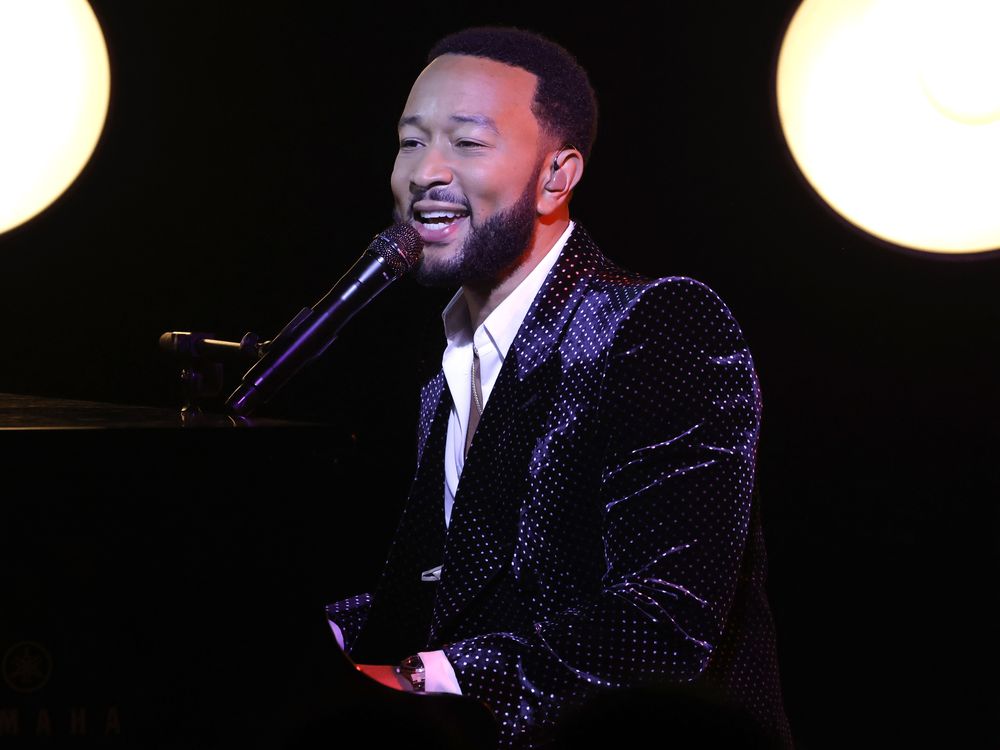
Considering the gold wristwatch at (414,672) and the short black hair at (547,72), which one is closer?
the gold wristwatch at (414,672)

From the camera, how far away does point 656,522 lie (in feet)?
4.42

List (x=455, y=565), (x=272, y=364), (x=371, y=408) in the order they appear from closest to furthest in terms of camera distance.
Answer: (x=272, y=364) < (x=455, y=565) < (x=371, y=408)

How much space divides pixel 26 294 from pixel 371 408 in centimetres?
93

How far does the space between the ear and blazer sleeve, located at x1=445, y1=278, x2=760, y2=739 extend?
41cm

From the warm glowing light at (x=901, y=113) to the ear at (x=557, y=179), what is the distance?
53 cm

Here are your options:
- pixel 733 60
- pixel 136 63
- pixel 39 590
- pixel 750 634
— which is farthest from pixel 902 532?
pixel 136 63

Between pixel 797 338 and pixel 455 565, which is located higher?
pixel 797 338

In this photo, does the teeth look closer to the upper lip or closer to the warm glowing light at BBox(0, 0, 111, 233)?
the upper lip

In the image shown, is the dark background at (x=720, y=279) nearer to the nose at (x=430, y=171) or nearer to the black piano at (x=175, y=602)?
the nose at (x=430, y=171)

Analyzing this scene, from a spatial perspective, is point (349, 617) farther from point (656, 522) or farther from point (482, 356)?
point (656, 522)

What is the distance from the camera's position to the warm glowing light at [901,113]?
1920 millimetres

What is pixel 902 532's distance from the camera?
2189 millimetres

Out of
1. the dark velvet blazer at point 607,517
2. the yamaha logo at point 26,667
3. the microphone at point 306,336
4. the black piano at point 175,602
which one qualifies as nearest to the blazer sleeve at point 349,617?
the dark velvet blazer at point 607,517

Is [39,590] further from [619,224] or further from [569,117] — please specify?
[619,224]
